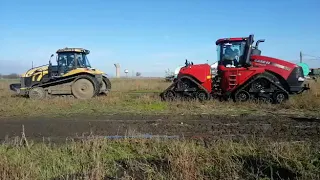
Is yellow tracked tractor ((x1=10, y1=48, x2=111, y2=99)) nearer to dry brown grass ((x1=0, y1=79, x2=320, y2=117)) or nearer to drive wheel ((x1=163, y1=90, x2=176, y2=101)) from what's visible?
dry brown grass ((x1=0, y1=79, x2=320, y2=117))

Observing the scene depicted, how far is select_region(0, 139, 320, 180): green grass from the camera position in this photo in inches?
207

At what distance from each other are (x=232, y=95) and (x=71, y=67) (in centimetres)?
923

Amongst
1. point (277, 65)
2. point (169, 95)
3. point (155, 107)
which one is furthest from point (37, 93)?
point (277, 65)

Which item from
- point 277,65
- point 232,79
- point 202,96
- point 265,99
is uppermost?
point 277,65

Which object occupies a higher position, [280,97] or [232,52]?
[232,52]

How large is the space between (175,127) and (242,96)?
648cm

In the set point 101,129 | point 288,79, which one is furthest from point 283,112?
point 101,129

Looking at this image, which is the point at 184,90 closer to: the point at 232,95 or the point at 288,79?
the point at 232,95

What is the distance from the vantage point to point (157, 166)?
5.81 m

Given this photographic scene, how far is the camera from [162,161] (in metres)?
6.06

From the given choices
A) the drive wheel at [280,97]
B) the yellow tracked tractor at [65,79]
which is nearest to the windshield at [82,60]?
the yellow tracked tractor at [65,79]

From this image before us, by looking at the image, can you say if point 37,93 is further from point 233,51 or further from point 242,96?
point 242,96

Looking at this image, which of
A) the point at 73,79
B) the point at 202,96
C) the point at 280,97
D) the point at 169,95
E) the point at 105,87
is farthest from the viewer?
the point at 105,87

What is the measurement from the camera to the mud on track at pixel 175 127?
28.9 ft
